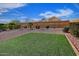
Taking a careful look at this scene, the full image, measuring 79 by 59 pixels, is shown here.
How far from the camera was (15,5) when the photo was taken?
1.71 meters

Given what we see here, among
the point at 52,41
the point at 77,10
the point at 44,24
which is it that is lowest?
the point at 52,41

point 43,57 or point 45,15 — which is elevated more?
point 45,15

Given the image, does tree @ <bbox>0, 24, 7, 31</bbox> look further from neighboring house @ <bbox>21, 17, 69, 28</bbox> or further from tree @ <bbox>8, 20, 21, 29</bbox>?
neighboring house @ <bbox>21, 17, 69, 28</bbox>

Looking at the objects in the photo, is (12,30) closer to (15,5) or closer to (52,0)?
(15,5)

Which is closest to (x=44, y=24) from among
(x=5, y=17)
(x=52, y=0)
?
(x=52, y=0)

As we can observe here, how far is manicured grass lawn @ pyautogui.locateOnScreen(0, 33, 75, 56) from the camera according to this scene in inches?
66.8

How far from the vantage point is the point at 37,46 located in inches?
67.4

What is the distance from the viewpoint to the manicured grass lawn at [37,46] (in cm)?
170

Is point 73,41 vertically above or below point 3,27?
below

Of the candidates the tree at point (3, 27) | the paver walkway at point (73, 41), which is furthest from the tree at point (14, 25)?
the paver walkway at point (73, 41)

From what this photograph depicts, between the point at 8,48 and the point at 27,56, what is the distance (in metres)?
0.16

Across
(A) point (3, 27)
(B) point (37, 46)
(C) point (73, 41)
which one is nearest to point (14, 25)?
(A) point (3, 27)

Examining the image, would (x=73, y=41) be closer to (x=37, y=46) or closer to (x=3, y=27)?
(x=37, y=46)

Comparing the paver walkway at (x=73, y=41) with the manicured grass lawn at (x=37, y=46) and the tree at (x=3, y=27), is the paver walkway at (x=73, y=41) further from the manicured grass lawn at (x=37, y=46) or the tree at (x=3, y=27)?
the tree at (x=3, y=27)
